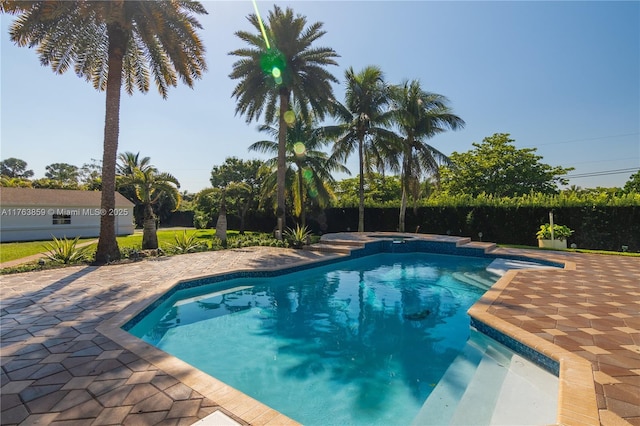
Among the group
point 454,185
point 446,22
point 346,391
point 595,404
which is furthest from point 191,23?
point 454,185

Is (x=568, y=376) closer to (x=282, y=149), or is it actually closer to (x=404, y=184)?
(x=282, y=149)

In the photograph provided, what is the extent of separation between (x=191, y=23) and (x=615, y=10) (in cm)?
1498

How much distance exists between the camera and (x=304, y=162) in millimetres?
19141

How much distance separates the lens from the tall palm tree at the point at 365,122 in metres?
18.6

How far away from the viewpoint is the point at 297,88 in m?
15.4

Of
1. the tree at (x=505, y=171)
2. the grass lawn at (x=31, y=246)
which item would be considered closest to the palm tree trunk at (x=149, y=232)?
the grass lawn at (x=31, y=246)

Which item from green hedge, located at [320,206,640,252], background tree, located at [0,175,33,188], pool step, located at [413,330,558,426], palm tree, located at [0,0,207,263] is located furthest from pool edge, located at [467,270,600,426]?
background tree, located at [0,175,33,188]

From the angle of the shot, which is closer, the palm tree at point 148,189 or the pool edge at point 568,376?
the pool edge at point 568,376

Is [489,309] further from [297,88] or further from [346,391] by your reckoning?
[297,88]

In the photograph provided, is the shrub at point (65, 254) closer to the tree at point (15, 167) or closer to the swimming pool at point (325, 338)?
the swimming pool at point (325, 338)

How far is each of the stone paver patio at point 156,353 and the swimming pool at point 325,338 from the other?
829 millimetres

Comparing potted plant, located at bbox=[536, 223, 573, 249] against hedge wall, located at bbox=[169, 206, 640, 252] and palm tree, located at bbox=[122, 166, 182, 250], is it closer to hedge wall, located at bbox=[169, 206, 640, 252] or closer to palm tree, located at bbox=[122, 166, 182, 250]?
hedge wall, located at bbox=[169, 206, 640, 252]

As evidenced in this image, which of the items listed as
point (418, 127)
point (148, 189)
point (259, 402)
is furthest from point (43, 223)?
point (418, 127)

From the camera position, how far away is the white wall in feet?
65.2
